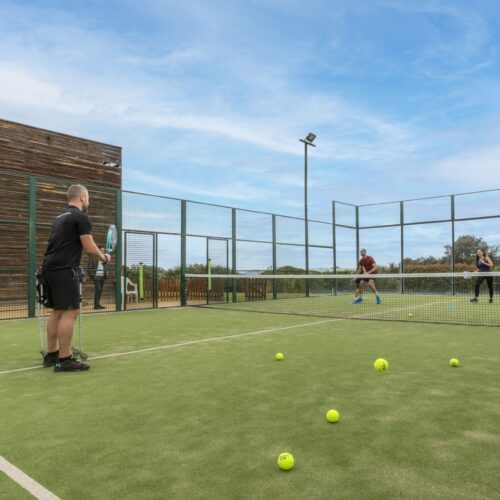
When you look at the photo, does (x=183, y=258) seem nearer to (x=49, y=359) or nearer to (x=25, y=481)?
(x=49, y=359)

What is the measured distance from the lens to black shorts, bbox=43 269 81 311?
445cm

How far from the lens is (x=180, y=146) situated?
1467 centimetres

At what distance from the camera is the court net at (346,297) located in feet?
35.8

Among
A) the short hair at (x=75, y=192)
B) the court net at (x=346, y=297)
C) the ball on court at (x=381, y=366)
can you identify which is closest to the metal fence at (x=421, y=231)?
the court net at (x=346, y=297)

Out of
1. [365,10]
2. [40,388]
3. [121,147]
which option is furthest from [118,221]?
[40,388]

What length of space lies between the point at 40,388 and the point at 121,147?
14.6m

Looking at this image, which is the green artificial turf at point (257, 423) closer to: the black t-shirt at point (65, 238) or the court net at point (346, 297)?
the black t-shirt at point (65, 238)

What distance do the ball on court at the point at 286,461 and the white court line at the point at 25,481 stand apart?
3.40 feet

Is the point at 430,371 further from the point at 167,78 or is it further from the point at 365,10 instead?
the point at 167,78

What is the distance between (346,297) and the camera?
17297 millimetres

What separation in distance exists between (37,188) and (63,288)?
10834 millimetres

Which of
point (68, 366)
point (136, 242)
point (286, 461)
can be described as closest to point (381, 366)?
point (286, 461)

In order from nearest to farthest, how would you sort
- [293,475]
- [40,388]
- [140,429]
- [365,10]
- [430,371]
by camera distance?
[293,475], [140,429], [40,388], [430,371], [365,10]

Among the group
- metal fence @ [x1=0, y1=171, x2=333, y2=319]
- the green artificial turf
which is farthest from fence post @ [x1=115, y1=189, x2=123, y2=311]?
the green artificial turf
